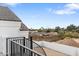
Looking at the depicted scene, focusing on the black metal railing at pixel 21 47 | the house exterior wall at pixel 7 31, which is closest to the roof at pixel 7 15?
the house exterior wall at pixel 7 31

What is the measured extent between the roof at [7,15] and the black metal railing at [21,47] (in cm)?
22

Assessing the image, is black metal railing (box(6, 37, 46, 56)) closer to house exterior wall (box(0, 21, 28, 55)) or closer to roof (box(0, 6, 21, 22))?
house exterior wall (box(0, 21, 28, 55))

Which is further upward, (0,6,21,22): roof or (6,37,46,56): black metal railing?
(0,6,21,22): roof

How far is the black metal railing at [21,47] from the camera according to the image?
5.30 feet

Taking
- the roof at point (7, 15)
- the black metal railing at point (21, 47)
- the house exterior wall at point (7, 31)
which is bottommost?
the black metal railing at point (21, 47)

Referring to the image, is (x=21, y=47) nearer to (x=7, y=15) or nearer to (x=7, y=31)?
(x=7, y=31)

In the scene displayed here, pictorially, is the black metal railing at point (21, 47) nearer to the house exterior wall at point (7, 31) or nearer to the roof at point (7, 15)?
the house exterior wall at point (7, 31)

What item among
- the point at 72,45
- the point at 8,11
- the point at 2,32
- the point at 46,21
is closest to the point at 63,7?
the point at 46,21

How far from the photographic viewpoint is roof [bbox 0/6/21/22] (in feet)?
5.41

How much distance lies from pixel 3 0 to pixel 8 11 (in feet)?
0.43

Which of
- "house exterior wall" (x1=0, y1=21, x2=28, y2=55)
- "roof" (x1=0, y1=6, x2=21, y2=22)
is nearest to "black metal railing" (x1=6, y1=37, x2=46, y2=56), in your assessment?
"house exterior wall" (x1=0, y1=21, x2=28, y2=55)

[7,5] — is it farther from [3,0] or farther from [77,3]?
[77,3]

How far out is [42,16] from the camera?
1668 mm

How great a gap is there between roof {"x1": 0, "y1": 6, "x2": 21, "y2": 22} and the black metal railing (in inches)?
8.6
